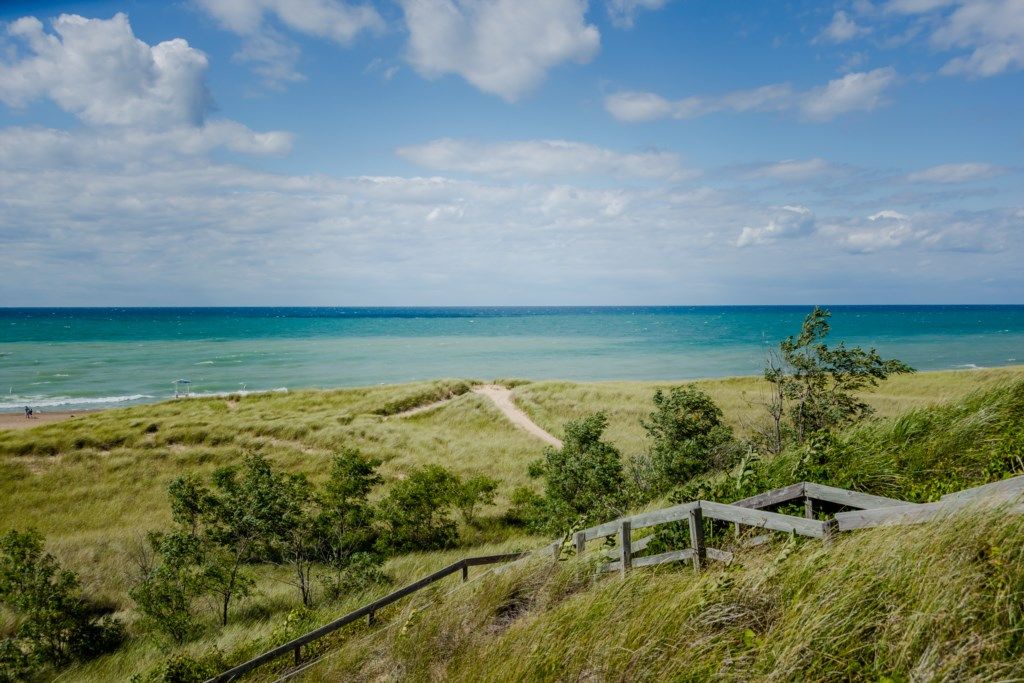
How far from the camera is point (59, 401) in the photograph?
59.6 m

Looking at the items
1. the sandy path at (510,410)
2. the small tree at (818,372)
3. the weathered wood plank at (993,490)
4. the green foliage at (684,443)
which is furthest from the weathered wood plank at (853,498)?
the sandy path at (510,410)

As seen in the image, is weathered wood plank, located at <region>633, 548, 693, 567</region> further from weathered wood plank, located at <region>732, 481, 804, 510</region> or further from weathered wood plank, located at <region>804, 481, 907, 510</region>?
weathered wood plank, located at <region>804, 481, 907, 510</region>

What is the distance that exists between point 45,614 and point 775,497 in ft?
59.2

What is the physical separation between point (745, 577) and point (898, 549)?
123 cm

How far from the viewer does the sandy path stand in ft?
142

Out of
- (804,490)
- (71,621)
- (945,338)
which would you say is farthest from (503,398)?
(945,338)

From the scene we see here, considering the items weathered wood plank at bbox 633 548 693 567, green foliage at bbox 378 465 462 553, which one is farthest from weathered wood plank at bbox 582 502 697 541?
green foliage at bbox 378 465 462 553

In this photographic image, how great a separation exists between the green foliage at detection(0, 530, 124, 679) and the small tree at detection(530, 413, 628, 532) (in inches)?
512

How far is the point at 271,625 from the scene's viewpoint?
50.8ft

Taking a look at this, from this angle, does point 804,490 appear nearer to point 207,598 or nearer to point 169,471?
point 207,598

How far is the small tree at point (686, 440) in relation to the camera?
1725cm

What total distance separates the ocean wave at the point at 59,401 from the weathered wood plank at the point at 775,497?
68953 millimetres

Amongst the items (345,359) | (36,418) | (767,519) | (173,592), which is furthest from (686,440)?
(345,359)

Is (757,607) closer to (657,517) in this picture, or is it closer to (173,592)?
(657,517)
